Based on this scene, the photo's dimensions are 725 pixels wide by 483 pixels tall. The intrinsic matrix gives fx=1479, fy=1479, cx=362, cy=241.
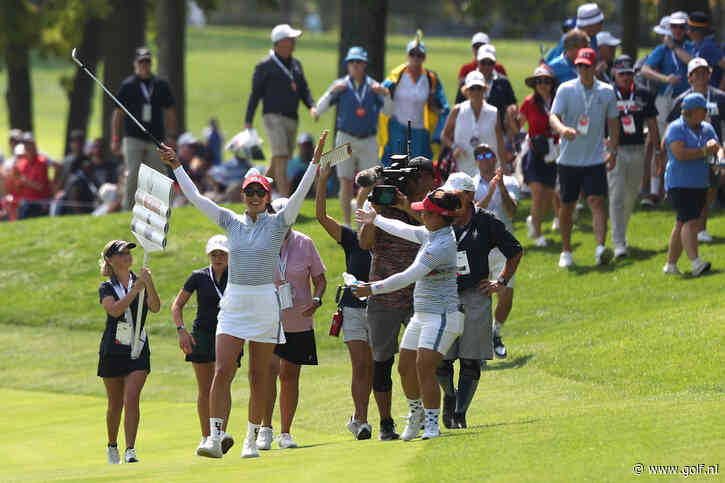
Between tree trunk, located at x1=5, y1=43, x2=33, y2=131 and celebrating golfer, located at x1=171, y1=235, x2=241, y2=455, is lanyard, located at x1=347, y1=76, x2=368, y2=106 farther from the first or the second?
tree trunk, located at x1=5, y1=43, x2=33, y2=131

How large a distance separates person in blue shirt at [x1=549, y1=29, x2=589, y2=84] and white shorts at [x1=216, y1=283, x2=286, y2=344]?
8.65 metres

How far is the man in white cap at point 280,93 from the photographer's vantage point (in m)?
19.6

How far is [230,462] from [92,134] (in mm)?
58781

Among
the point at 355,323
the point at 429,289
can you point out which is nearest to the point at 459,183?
the point at 429,289

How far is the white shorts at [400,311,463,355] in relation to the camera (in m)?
10.5

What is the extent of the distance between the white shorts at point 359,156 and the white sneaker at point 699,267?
14.4 feet

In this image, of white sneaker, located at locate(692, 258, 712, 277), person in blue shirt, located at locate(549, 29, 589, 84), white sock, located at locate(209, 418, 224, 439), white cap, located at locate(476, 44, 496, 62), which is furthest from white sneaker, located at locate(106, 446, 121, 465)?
person in blue shirt, located at locate(549, 29, 589, 84)

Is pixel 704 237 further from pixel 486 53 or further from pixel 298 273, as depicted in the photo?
pixel 298 273

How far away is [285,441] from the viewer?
1181 cm

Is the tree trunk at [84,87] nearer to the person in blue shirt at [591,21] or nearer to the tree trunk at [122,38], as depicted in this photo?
the tree trunk at [122,38]

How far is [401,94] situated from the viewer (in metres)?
18.8

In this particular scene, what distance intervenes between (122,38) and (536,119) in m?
16.4

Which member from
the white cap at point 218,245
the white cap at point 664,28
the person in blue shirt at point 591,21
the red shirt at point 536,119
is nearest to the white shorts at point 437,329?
the white cap at point 218,245

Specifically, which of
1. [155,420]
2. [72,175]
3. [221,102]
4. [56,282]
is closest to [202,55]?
[221,102]
